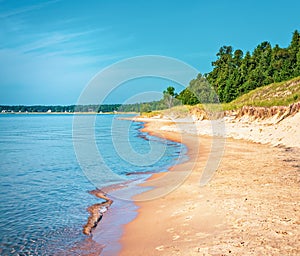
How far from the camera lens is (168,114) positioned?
314 ft

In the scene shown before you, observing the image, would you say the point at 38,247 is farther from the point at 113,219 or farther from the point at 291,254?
the point at 291,254

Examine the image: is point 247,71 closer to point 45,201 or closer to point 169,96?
point 169,96

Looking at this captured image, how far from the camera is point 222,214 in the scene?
26.6ft

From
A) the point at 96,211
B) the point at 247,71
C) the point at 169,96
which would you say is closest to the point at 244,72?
the point at 247,71

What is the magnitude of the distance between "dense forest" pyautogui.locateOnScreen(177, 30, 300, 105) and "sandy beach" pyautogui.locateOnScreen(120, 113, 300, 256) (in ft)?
143

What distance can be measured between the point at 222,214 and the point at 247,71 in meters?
63.9

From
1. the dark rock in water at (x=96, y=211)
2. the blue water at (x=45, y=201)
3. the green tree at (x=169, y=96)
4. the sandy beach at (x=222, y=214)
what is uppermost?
the green tree at (x=169, y=96)

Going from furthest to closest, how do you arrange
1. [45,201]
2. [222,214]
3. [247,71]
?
1. [247,71]
2. [45,201]
3. [222,214]

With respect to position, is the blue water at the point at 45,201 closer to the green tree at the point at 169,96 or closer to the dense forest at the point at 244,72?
the dense forest at the point at 244,72

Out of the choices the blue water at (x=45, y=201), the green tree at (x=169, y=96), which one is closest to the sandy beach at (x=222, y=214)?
the blue water at (x=45, y=201)

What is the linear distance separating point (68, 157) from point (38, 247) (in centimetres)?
1804

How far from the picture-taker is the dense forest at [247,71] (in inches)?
2231

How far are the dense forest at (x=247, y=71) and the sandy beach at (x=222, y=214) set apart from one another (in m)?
43.6

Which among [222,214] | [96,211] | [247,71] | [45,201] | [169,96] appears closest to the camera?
[222,214]
